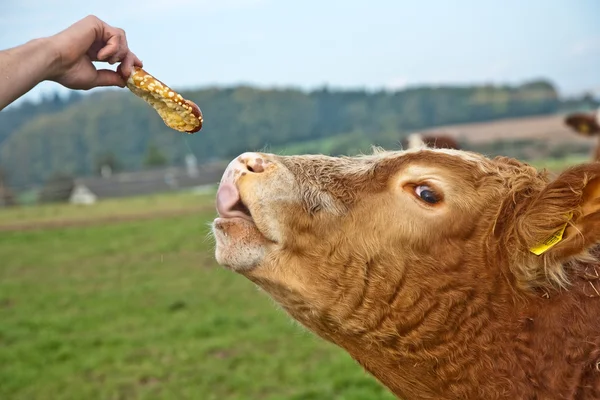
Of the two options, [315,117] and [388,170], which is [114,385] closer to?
[388,170]

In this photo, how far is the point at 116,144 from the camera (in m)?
81.8

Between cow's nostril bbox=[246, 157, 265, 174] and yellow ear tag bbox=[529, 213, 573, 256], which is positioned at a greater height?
cow's nostril bbox=[246, 157, 265, 174]

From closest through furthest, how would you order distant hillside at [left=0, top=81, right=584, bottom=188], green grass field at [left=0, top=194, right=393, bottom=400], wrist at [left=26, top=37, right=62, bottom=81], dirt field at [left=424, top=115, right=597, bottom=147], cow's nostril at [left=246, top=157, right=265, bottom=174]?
cow's nostril at [left=246, top=157, right=265, bottom=174] → wrist at [left=26, top=37, right=62, bottom=81] → green grass field at [left=0, top=194, right=393, bottom=400] → dirt field at [left=424, top=115, right=597, bottom=147] → distant hillside at [left=0, top=81, right=584, bottom=188]

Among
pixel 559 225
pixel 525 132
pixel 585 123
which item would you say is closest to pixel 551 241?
pixel 559 225

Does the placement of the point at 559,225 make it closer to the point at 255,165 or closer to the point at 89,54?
the point at 255,165

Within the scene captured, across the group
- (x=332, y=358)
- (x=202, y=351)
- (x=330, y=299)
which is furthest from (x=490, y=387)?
(x=202, y=351)

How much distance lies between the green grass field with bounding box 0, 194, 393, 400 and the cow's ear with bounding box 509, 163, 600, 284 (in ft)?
3.83

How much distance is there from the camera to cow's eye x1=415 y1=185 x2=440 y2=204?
242cm

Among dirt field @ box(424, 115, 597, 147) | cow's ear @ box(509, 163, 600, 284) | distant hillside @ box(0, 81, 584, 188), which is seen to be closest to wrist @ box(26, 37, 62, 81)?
cow's ear @ box(509, 163, 600, 284)

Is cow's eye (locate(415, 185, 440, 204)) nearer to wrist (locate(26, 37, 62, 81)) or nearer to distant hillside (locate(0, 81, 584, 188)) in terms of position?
wrist (locate(26, 37, 62, 81))

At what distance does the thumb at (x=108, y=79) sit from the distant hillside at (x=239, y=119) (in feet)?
200

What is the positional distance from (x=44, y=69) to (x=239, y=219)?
100 cm

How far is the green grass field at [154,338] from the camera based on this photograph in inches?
253

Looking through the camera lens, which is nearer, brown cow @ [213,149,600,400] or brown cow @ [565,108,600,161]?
brown cow @ [213,149,600,400]
